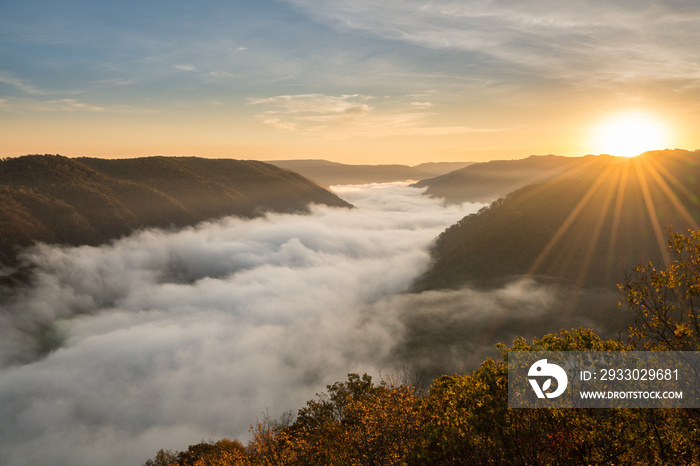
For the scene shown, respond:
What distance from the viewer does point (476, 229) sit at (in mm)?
159250

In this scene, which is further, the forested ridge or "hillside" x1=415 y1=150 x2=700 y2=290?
"hillside" x1=415 y1=150 x2=700 y2=290

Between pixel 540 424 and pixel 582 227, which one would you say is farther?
pixel 582 227

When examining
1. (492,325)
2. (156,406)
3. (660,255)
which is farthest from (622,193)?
(156,406)

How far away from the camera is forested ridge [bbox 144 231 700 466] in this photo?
14.9m

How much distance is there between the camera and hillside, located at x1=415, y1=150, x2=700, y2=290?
123125 millimetres

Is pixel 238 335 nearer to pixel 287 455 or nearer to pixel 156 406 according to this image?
pixel 156 406

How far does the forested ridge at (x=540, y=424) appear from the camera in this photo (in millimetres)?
14859

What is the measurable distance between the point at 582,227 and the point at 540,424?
471ft

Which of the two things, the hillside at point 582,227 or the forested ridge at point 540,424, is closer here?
the forested ridge at point 540,424

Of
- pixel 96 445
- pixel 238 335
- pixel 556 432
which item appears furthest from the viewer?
pixel 238 335

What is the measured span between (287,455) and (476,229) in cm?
14635

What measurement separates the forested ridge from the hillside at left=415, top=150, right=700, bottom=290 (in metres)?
117

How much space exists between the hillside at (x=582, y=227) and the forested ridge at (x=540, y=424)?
383 ft

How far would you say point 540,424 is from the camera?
61.8ft
